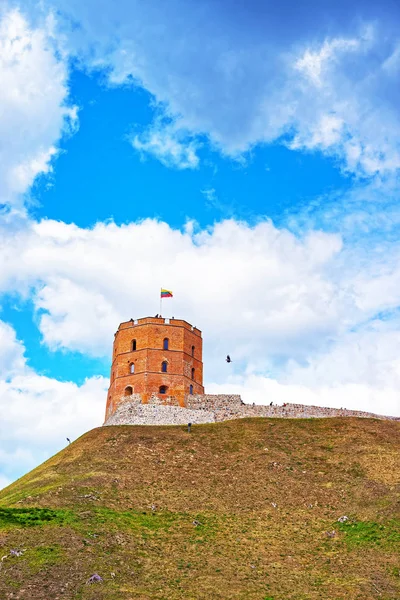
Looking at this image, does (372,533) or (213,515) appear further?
(213,515)

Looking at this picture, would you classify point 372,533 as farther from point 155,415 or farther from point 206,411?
point 206,411

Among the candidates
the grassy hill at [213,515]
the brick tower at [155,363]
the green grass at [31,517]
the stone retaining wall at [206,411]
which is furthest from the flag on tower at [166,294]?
the green grass at [31,517]

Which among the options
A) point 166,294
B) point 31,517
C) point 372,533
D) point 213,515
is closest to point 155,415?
point 166,294

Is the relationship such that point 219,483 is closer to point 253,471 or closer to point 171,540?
point 253,471

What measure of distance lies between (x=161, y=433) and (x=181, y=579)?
24.9 m

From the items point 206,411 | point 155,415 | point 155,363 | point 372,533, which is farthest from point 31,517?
point 155,363

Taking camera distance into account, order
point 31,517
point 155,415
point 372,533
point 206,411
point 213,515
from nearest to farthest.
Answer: point 31,517 < point 372,533 < point 213,515 < point 155,415 < point 206,411

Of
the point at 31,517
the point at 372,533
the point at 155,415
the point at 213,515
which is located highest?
the point at 155,415

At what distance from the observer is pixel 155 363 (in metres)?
69.1

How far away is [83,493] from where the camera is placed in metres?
44.1

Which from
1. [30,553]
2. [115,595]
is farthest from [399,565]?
[30,553]

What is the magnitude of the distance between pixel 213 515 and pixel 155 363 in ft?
90.3

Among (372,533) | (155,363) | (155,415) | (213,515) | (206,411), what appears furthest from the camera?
(155,363)

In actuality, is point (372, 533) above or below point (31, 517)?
below
